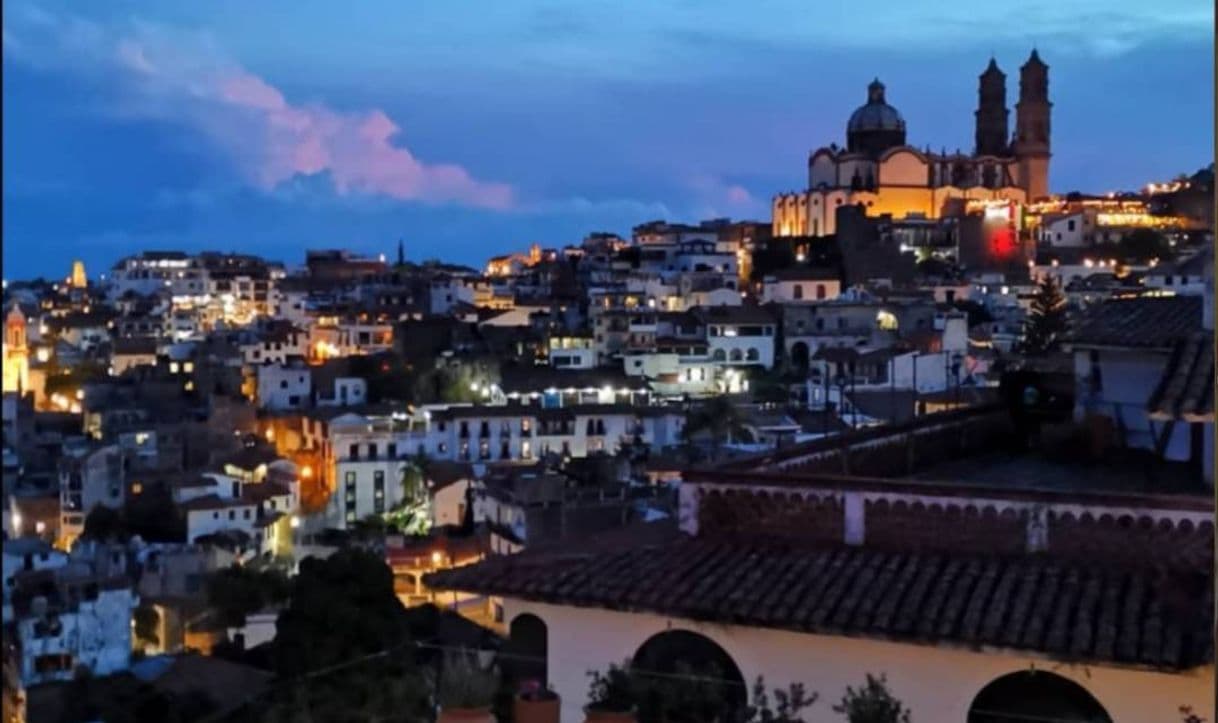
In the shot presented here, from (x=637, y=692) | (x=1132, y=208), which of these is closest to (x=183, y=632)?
(x=637, y=692)

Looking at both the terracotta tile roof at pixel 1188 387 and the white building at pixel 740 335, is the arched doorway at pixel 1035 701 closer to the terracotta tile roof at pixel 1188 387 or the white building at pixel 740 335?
the terracotta tile roof at pixel 1188 387

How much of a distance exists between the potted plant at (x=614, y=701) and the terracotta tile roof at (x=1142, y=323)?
9.66ft

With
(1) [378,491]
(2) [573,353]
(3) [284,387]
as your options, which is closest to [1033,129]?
(2) [573,353]

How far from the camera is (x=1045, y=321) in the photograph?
22516 mm

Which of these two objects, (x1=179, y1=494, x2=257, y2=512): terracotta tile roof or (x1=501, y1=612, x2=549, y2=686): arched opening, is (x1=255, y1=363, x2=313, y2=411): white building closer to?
(x1=179, y1=494, x2=257, y2=512): terracotta tile roof

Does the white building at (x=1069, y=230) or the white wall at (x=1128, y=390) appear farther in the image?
the white building at (x=1069, y=230)

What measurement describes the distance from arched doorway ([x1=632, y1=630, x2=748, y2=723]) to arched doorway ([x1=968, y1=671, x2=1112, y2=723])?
610 mm

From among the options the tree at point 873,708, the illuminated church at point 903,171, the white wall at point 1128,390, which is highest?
the illuminated church at point 903,171

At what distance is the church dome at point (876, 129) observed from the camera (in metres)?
39.8

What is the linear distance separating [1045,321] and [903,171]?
17.0m

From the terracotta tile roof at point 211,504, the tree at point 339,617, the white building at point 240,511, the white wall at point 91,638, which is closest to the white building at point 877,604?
the tree at point 339,617

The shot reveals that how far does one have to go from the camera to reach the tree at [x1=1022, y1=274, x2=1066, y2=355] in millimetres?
21750

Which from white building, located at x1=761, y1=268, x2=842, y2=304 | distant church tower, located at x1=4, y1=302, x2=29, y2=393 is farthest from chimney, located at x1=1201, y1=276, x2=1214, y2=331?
white building, located at x1=761, y1=268, x2=842, y2=304

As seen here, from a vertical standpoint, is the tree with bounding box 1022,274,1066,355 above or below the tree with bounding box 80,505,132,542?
above
